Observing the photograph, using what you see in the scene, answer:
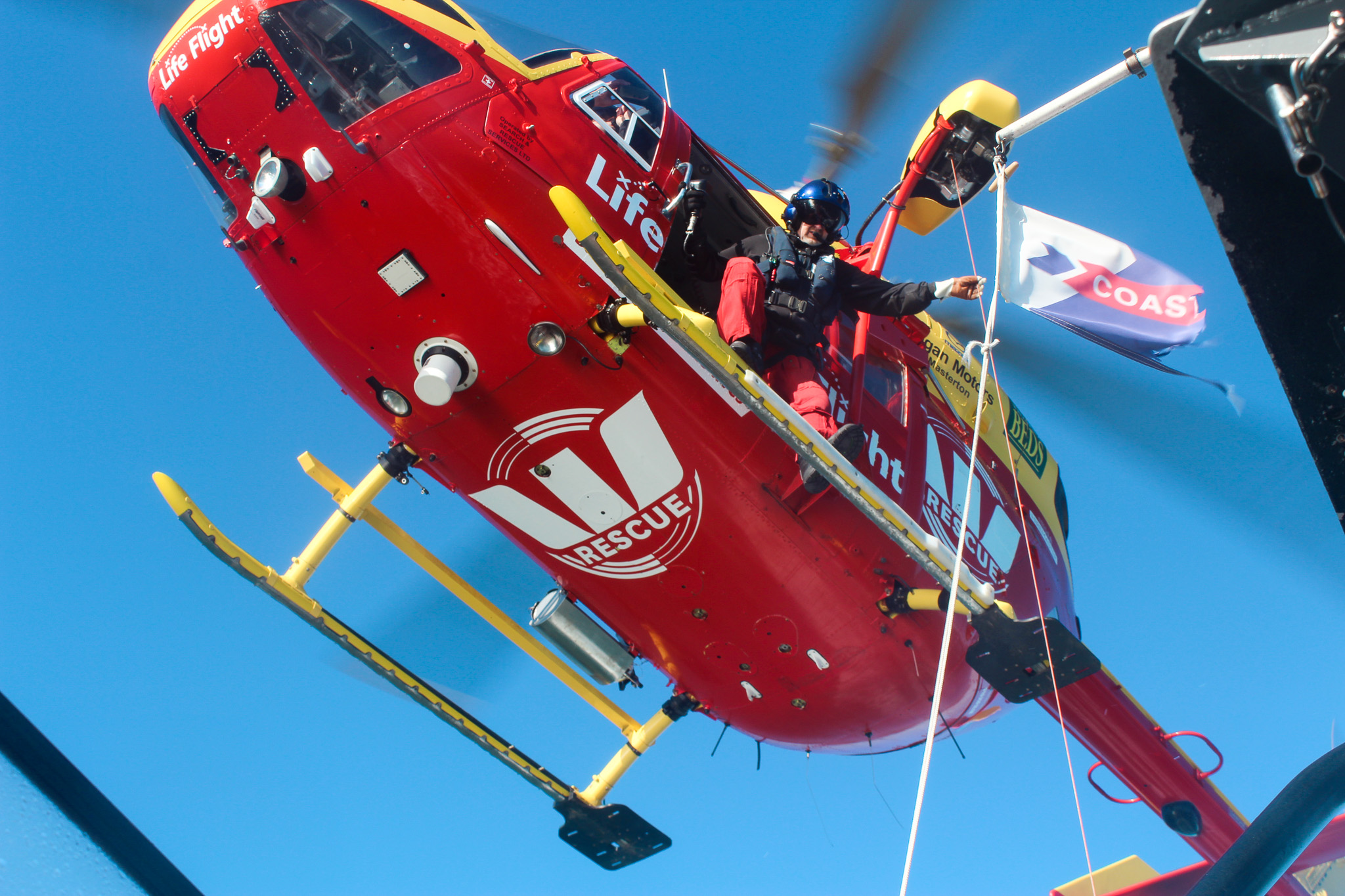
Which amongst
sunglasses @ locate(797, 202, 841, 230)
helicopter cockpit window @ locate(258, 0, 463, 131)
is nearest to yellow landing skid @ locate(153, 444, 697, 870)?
helicopter cockpit window @ locate(258, 0, 463, 131)

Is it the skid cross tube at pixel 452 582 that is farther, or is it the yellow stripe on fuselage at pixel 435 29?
the skid cross tube at pixel 452 582

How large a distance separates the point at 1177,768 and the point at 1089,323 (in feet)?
13.7

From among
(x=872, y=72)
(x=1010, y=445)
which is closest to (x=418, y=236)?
(x=872, y=72)

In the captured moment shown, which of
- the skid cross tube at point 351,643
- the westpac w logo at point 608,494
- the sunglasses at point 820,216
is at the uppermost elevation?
the sunglasses at point 820,216

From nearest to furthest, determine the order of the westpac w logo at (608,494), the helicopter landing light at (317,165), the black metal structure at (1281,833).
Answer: the black metal structure at (1281,833)
the helicopter landing light at (317,165)
the westpac w logo at (608,494)

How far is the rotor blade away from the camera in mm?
5594

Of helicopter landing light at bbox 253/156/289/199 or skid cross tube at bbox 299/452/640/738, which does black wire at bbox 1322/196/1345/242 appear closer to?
helicopter landing light at bbox 253/156/289/199

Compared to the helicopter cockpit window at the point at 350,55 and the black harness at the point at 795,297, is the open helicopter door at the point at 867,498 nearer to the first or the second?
the black harness at the point at 795,297

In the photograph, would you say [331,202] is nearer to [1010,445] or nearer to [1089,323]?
[1089,323]

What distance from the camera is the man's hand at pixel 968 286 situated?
519 cm

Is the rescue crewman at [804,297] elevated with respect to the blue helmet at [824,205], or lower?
lower

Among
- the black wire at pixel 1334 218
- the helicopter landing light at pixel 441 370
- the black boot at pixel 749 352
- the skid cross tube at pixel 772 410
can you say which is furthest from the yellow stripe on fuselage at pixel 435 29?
the black wire at pixel 1334 218

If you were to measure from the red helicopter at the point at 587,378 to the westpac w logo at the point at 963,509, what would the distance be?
25 mm

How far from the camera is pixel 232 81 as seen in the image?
4512 mm
